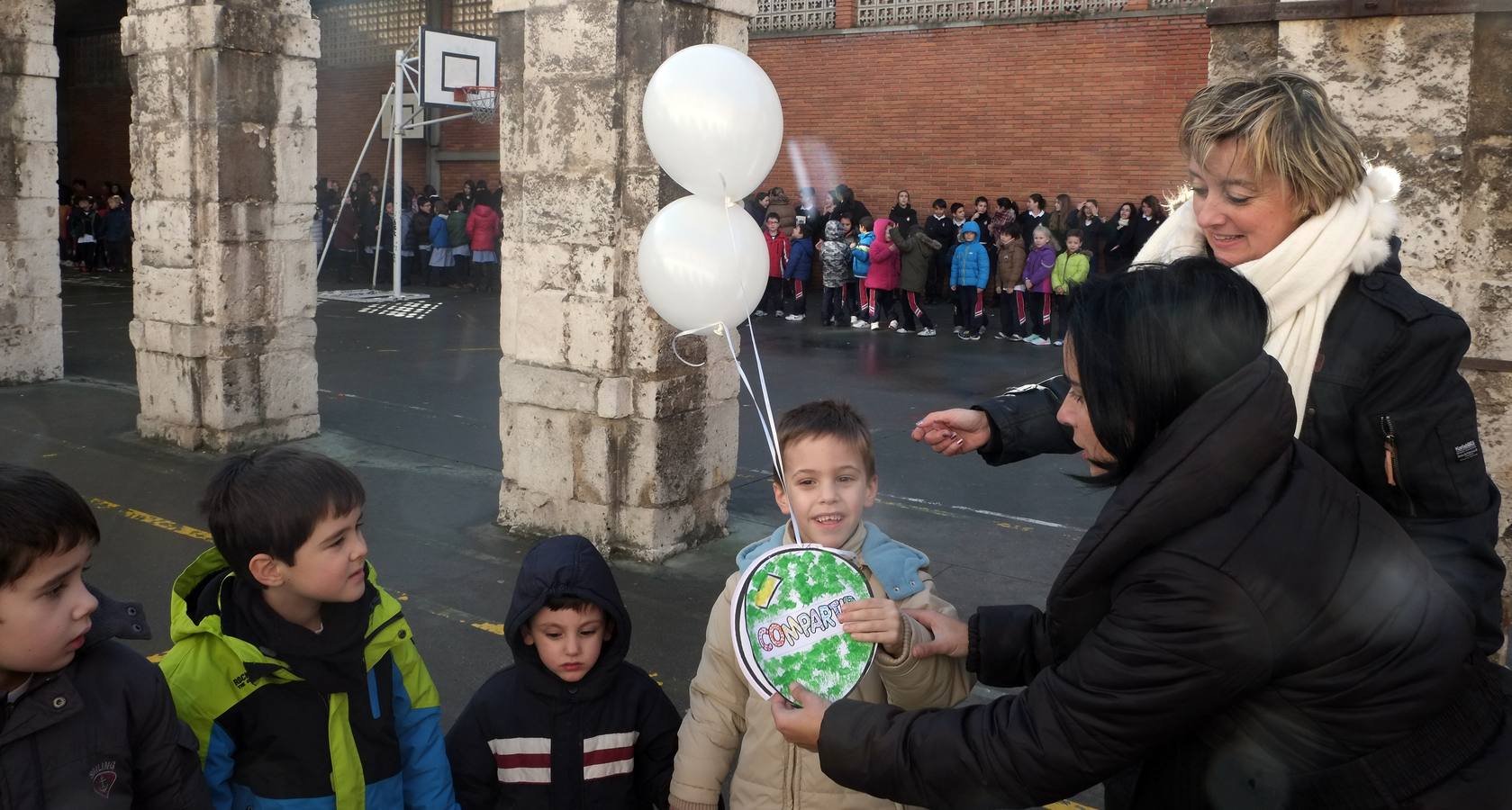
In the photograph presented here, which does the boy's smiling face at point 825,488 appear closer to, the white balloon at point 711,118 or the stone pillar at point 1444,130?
the white balloon at point 711,118

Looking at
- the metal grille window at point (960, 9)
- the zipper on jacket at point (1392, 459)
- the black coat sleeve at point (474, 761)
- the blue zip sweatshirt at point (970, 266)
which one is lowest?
the black coat sleeve at point (474, 761)

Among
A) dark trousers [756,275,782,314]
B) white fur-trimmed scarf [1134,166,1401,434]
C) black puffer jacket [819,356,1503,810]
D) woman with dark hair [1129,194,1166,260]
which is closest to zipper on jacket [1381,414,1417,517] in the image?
white fur-trimmed scarf [1134,166,1401,434]

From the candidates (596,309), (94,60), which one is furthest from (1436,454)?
(94,60)

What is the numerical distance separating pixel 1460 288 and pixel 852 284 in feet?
43.3

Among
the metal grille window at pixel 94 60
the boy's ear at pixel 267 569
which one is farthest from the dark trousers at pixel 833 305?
the metal grille window at pixel 94 60

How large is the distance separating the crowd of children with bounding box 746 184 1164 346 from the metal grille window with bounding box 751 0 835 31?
344 cm

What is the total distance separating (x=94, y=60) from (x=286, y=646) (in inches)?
1182

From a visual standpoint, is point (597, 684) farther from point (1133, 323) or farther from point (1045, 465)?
point (1045, 465)

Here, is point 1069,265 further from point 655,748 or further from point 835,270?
point 655,748

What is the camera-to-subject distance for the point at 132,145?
8094 millimetres

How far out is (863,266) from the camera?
15.9 m

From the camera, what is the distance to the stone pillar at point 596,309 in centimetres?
562

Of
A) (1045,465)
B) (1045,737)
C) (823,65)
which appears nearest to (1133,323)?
(1045,737)

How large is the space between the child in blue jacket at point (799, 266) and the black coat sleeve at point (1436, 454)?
14997 millimetres
